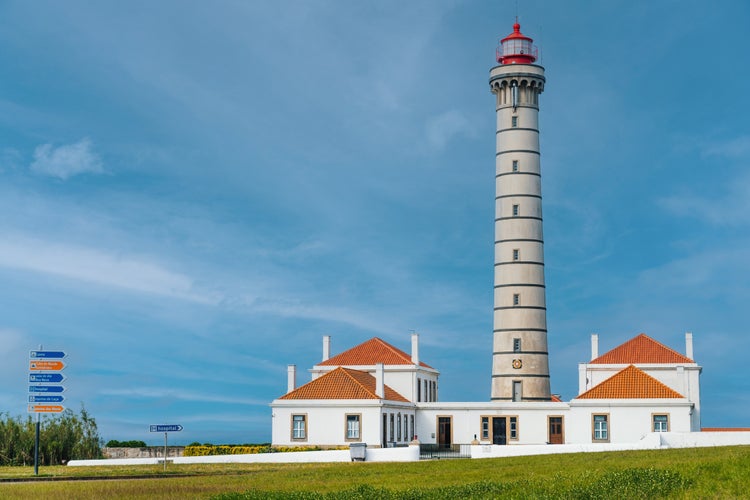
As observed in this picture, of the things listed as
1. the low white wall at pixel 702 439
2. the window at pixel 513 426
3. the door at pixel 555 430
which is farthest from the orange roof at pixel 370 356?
the low white wall at pixel 702 439

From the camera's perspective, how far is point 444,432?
161ft

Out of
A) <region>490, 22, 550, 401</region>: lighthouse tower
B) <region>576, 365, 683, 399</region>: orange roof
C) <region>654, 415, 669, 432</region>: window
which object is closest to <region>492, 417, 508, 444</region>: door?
<region>490, 22, 550, 401</region>: lighthouse tower

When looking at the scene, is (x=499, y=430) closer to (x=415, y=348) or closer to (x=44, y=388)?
(x=415, y=348)

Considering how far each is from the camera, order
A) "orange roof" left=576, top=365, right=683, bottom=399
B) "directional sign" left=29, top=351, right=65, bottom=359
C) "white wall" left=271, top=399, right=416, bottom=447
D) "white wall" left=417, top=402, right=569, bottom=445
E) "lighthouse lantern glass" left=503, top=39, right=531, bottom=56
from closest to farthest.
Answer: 1. "directional sign" left=29, top=351, right=65, bottom=359
2. "white wall" left=271, top=399, right=416, bottom=447
3. "orange roof" left=576, top=365, right=683, bottom=399
4. "white wall" left=417, top=402, right=569, bottom=445
5. "lighthouse lantern glass" left=503, top=39, right=531, bottom=56

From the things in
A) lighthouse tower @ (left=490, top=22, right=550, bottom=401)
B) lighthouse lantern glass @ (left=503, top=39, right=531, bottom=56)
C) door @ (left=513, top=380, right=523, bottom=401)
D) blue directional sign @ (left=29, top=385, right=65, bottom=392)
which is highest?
lighthouse lantern glass @ (left=503, top=39, right=531, bottom=56)

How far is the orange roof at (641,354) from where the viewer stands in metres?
50.4

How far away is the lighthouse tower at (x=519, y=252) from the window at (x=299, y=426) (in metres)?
10.7

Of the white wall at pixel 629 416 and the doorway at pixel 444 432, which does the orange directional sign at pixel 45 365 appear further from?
the white wall at pixel 629 416

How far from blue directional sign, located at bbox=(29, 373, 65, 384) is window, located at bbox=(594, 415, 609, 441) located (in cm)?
2541

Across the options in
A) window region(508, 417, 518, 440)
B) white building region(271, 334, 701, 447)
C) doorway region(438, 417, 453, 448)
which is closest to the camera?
white building region(271, 334, 701, 447)

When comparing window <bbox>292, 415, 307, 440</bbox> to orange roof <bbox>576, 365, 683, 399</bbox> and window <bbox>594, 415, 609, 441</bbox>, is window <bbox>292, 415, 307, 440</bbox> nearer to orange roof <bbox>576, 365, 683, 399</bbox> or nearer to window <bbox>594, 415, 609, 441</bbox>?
orange roof <bbox>576, 365, 683, 399</bbox>

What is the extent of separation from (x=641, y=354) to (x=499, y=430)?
925 cm

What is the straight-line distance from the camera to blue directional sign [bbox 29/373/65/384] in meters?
30.6

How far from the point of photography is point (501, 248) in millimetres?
49562
